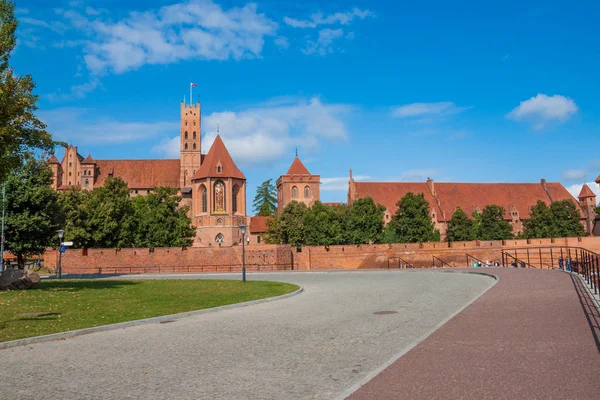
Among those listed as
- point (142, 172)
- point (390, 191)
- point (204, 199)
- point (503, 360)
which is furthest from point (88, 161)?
point (503, 360)

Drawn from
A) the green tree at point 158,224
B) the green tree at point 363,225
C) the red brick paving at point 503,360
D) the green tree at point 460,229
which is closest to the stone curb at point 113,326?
the red brick paving at point 503,360

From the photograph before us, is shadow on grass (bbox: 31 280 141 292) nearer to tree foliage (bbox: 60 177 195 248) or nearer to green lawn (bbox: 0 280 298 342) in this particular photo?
green lawn (bbox: 0 280 298 342)

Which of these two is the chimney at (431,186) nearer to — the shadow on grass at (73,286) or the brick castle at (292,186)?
the brick castle at (292,186)

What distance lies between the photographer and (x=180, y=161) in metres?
91.4

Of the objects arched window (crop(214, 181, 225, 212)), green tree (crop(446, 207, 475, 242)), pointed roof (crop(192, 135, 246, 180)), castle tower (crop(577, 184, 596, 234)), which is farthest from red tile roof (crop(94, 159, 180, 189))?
castle tower (crop(577, 184, 596, 234))

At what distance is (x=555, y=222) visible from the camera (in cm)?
6756

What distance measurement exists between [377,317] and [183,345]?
15.7 feet

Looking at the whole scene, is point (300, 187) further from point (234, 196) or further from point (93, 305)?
point (93, 305)

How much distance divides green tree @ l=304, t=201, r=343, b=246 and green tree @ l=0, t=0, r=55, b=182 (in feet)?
127

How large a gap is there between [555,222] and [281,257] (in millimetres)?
40841

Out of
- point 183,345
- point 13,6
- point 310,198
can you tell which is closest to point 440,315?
point 183,345

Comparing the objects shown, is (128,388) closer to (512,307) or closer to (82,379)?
(82,379)

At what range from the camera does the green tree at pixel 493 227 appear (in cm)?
6825

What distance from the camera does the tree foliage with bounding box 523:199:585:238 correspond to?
220 feet
